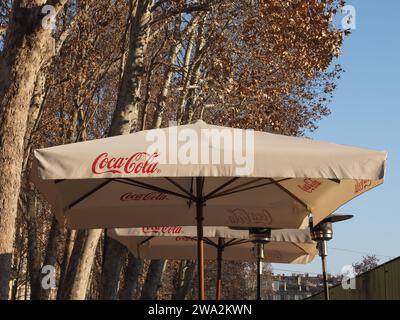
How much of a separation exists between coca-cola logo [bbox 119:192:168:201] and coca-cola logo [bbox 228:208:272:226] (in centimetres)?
89

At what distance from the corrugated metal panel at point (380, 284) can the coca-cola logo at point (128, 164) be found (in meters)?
6.43

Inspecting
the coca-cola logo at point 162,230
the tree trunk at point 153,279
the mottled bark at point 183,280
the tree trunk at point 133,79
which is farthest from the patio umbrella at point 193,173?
the mottled bark at point 183,280

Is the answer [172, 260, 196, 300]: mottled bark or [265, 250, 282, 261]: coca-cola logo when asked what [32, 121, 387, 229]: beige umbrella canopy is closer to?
[265, 250, 282, 261]: coca-cola logo

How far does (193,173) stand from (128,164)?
0.54m

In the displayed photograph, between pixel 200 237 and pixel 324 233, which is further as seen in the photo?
pixel 324 233

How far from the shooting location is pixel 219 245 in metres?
11.5

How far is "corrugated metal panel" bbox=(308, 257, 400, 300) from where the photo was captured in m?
11.1

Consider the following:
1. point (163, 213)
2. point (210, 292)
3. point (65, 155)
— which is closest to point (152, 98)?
point (163, 213)

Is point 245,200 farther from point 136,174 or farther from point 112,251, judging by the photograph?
point 112,251

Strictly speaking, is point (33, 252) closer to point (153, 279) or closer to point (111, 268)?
point (153, 279)

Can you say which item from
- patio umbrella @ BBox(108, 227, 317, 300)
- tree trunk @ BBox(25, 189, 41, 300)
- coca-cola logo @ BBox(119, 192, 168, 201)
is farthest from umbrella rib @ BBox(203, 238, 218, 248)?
tree trunk @ BBox(25, 189, 41, 300)

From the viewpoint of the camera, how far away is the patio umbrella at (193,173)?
5625 millimetres

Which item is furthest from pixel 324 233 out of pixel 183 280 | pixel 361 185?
pixel 183 280

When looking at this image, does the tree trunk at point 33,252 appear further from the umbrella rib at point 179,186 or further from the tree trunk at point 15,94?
the umbrella rib at point 179,186
